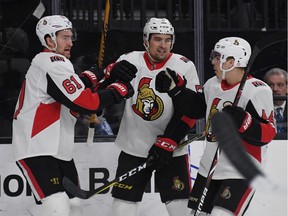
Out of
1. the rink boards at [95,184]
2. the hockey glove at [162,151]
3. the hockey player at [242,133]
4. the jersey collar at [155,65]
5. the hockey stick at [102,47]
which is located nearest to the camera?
the hockey player at [242,133]

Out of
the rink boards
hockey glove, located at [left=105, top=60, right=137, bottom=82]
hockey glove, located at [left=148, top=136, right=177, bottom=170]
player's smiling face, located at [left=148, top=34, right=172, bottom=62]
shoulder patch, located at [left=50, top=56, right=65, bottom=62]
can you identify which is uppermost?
player's smiling face, located at [left=148, top=34, right=172, bottom=62]

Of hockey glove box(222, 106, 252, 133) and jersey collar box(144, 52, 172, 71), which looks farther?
jersey collar box(144, 52, 172, 71)

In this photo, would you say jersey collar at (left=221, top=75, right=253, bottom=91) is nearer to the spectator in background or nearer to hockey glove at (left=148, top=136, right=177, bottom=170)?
hockey glove at (left=148, top=136, right=177, bottom=170)

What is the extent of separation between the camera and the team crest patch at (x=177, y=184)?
4.39m

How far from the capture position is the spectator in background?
16.9 ft

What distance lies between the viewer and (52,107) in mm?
4113

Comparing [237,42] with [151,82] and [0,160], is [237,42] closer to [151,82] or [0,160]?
[151,82]

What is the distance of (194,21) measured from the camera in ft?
16.5

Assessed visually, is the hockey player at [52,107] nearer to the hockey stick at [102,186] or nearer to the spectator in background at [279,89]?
the hockey stick at [102,186]

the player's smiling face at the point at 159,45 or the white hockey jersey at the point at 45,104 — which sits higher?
the player's smiling face at the point at 159,45

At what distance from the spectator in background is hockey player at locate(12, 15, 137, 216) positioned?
1219mm

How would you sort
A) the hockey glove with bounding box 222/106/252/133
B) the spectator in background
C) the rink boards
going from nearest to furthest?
1. the hockey glove with bounding box 222/106/252/133
2. the rink boards
3. the spectator in background

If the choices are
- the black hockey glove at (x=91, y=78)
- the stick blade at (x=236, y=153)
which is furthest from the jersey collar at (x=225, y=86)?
the stick blade at (x=236, y=153)

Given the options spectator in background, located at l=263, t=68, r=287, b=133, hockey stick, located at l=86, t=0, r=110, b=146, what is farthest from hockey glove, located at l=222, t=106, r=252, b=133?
spectator in background, located at l=263, t=68, r=287, b=133
